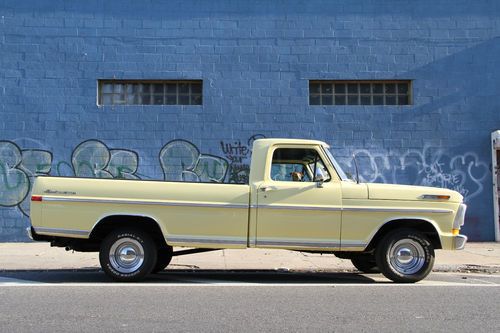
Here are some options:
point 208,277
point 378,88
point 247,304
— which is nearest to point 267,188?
point 247,304

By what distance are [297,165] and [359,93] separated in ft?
19.2

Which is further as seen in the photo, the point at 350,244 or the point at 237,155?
the point at 237,155

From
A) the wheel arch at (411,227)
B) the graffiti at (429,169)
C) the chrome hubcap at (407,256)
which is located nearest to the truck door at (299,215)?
the wheel arch at (411,227)

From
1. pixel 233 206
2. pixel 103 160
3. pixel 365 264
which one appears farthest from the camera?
pixel 103 160

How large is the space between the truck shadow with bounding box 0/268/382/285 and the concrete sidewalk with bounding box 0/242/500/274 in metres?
0.21

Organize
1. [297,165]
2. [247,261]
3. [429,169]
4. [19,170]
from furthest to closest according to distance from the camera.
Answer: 1. [429,169]
2. [19,170]
3. [247,261]
4. [297,165]

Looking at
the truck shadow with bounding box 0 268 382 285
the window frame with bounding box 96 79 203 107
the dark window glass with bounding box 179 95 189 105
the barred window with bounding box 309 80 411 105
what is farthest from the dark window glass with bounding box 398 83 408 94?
the truck shadow with bounding box 0 268 382 285

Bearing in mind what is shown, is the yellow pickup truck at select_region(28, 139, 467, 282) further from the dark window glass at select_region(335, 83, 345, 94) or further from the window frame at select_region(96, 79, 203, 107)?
the dark window glass at select_region(335, 83, 345, 94)

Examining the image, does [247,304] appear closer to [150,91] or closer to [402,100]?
[150,91]

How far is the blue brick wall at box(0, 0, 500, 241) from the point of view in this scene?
42.4 ft

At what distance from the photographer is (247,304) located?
6555mm

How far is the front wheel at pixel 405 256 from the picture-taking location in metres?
7.80

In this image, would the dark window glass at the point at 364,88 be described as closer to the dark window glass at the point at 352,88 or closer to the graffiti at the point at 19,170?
the dark window glass at the point at 352,88

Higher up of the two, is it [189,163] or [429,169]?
[189,163]
